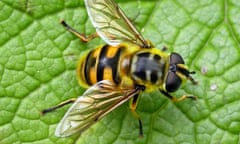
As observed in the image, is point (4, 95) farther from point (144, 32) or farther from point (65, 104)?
point (144, 32)

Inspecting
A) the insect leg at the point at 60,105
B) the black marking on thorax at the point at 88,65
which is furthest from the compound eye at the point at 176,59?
the insect leg at the point at 60,105

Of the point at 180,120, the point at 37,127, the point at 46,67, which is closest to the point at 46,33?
the point at 46,67

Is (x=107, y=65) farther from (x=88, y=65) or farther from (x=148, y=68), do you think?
(x=148, y=68)

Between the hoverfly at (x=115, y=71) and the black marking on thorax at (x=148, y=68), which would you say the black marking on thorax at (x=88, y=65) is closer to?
the hoverfly at (x=115, y=71)

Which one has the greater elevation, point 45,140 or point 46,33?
point 46,33

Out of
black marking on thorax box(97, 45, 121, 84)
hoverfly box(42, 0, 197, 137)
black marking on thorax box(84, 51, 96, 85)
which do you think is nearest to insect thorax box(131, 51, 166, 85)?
hoverfly box(42, 0, 197, 137)

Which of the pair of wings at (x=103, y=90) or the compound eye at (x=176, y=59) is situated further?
the compound eye at (x=176, y=59)

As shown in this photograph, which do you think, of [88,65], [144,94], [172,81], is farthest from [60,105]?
[172,81]
